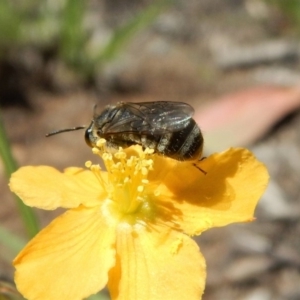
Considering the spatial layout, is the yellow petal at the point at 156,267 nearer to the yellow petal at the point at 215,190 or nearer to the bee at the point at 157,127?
the yellow petal at the point at 215,190

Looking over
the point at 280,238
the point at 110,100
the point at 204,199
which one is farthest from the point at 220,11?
the point at 204,199

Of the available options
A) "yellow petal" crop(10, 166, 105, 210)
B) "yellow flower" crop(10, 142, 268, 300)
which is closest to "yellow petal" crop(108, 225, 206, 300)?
"yellow flower" crop(10, 142, 268, 300)

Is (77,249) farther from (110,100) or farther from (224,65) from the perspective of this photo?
(224,65)

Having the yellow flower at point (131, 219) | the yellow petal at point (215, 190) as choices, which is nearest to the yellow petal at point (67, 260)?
the yellow flower at point (131, 219)

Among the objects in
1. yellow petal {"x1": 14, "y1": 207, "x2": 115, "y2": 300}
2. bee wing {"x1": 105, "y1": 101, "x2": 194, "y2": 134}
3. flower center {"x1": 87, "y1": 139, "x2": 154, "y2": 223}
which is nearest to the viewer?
yellow petal {"x1": 14, "y1": 207, "x2": 115, "y2": 300}

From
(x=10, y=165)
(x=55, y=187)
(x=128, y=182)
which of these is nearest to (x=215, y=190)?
(x=128, y=182)

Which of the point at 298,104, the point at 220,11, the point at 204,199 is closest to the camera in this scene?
the point at 204,199

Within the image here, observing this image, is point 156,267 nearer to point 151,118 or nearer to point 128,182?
point 128,182

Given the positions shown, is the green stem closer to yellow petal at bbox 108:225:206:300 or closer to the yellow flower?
the yellow flower
